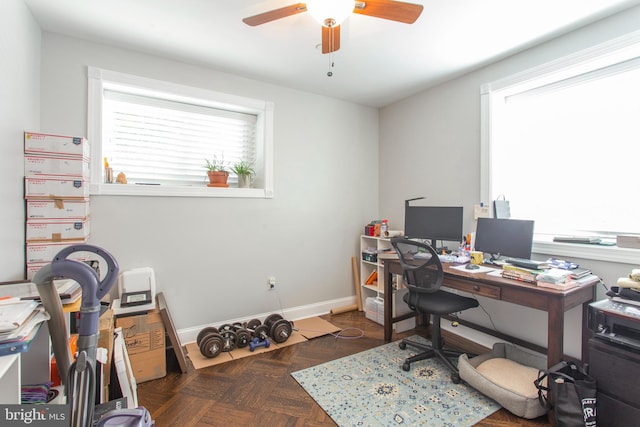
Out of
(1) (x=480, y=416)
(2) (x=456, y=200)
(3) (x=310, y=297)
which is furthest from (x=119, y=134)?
(1) (x=480, y=416)

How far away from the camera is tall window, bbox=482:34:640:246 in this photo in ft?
7.37

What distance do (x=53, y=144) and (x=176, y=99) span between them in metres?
1.15

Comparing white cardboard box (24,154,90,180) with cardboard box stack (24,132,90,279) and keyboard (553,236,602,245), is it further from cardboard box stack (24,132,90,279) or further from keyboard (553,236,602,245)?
keyboard (553,236,602,245)

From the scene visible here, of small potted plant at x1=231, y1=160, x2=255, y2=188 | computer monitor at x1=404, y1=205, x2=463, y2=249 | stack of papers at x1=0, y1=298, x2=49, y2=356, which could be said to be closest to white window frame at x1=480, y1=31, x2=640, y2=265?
computer monitor at x1=404, y1=205, x2=463, y2=249

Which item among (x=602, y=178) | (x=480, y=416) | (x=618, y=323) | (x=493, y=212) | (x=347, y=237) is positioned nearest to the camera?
(x=618, y=323)

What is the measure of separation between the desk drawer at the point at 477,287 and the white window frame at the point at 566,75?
28.8 inches

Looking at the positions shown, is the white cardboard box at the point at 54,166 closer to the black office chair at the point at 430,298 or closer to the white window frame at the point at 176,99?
the white window frame at the point at 176,99

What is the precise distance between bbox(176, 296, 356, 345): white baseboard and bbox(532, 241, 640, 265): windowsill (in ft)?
7.00

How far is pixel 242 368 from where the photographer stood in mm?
2496

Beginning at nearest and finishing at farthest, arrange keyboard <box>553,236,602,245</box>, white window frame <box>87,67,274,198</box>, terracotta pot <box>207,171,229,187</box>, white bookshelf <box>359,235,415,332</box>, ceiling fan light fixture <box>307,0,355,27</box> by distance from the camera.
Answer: ceiling fan light fixture <box>307,0,355,27</box>
keyboard <box>553,236,602,245</box>
white window frame <box>87,67,274,198</box>
terracotta pot <box>207,171,229,187</box>
white bookshelf <box>359,235,415,332</box>

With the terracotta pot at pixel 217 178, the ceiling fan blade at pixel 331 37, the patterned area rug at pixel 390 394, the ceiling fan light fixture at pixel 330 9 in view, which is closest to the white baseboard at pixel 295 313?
the patterned area rug at pixel 390 394

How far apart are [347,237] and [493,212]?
66.8 inches

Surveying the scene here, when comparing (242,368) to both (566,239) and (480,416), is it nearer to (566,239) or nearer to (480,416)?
(480,416)

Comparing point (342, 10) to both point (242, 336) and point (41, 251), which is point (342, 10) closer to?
point (41, 251)
